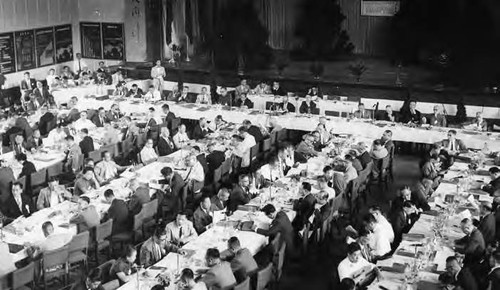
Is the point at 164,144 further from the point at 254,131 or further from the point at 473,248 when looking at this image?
the point at 473,248

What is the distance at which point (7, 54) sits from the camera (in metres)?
22.1

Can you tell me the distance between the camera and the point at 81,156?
1340 cm

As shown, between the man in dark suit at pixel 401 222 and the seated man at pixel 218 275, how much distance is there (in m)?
2.87

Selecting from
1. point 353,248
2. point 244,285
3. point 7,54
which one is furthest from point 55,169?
point 7,54

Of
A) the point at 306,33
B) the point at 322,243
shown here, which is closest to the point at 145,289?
the point at 322,243

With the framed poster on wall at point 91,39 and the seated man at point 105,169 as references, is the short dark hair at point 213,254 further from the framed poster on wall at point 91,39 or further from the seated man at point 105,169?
the framed poster on wall at point 91,39

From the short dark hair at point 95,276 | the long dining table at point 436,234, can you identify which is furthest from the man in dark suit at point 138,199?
the long dining table at point 436,234

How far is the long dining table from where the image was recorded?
8.43m

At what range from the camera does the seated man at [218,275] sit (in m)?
8.34

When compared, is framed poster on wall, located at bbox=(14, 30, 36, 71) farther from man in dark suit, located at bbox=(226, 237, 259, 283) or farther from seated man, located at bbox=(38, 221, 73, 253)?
man in dark suit, located at bbox=(226, 237, 259, 283)

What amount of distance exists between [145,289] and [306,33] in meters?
19.3

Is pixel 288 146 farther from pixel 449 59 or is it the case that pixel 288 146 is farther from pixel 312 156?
pixel 449 59

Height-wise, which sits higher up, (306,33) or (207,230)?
(306,33)

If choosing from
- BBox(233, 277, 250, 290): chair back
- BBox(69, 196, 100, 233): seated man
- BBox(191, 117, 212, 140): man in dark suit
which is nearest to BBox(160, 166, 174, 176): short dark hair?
BBox(69, 196, 100, 233): seated man
